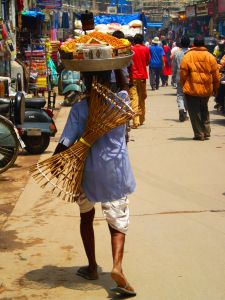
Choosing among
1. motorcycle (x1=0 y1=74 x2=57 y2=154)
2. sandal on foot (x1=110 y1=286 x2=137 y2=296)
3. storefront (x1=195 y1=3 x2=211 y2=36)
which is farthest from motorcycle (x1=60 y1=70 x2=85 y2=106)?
storefront (x1=195 y1=3 x2=211 y2=36)

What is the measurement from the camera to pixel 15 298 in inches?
171

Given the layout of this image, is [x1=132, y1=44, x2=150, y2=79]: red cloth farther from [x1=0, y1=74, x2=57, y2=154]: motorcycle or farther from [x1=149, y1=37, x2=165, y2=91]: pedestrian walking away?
[x1=149, y1=37, x2=165, y2=91]: pedestrian walking away

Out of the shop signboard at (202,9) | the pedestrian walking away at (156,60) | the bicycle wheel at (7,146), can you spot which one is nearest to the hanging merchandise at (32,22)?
the pedestrian walking away at (156,60)

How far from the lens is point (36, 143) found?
985 centimetres

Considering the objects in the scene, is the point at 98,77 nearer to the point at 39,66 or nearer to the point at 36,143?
the point at 36,143

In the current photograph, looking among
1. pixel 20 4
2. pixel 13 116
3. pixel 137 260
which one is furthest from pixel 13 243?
pixel 20 4

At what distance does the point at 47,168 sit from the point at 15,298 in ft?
2.86

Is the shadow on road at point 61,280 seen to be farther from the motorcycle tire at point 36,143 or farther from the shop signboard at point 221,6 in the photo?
the shop signboard at point 221,6

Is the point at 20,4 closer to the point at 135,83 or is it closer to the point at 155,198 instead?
the point at 135,83

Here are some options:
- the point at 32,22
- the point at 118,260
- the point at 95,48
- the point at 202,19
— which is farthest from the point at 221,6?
the point at 118,260

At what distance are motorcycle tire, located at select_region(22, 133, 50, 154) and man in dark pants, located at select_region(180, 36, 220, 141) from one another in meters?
2.56

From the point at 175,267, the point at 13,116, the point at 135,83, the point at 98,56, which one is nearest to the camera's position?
the point at 98,56

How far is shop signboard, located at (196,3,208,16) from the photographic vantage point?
1999 inches

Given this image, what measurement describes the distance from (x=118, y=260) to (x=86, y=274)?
1.69ft
